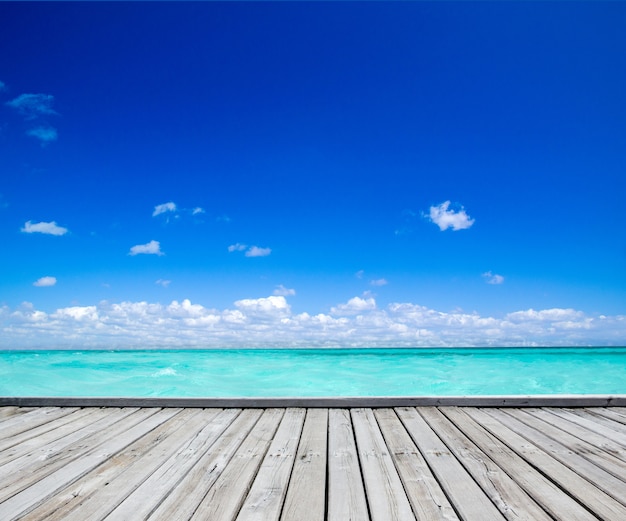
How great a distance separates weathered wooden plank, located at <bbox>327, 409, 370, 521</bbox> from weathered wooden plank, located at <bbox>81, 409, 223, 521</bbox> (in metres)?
0.75

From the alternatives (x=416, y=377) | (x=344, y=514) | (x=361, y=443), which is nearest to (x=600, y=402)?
(x=361, y=443)

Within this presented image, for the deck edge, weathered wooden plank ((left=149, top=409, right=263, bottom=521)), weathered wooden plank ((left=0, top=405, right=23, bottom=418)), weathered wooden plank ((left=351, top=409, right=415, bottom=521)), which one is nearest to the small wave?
weathered wooden plank ((left=0, top=405, right=23, bottom=418))

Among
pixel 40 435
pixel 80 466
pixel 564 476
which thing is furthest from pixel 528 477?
pixel 40 435

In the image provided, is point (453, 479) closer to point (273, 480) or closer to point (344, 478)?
point (344, 478)

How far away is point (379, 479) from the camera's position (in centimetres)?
187

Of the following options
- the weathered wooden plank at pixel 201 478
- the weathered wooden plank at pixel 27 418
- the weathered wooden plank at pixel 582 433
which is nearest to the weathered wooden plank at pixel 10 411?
the weathered wooden plank at pixel 27 418

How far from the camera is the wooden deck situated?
1594 millimetres

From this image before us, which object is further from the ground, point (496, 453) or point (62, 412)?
point (62, 412)

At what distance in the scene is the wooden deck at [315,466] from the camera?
1594 mm

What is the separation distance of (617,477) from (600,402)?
6.07 feet

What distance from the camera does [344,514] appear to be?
A: 1.55 meters

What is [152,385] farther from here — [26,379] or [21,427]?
[21,427]

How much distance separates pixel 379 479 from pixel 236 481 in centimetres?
68

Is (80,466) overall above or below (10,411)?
below
